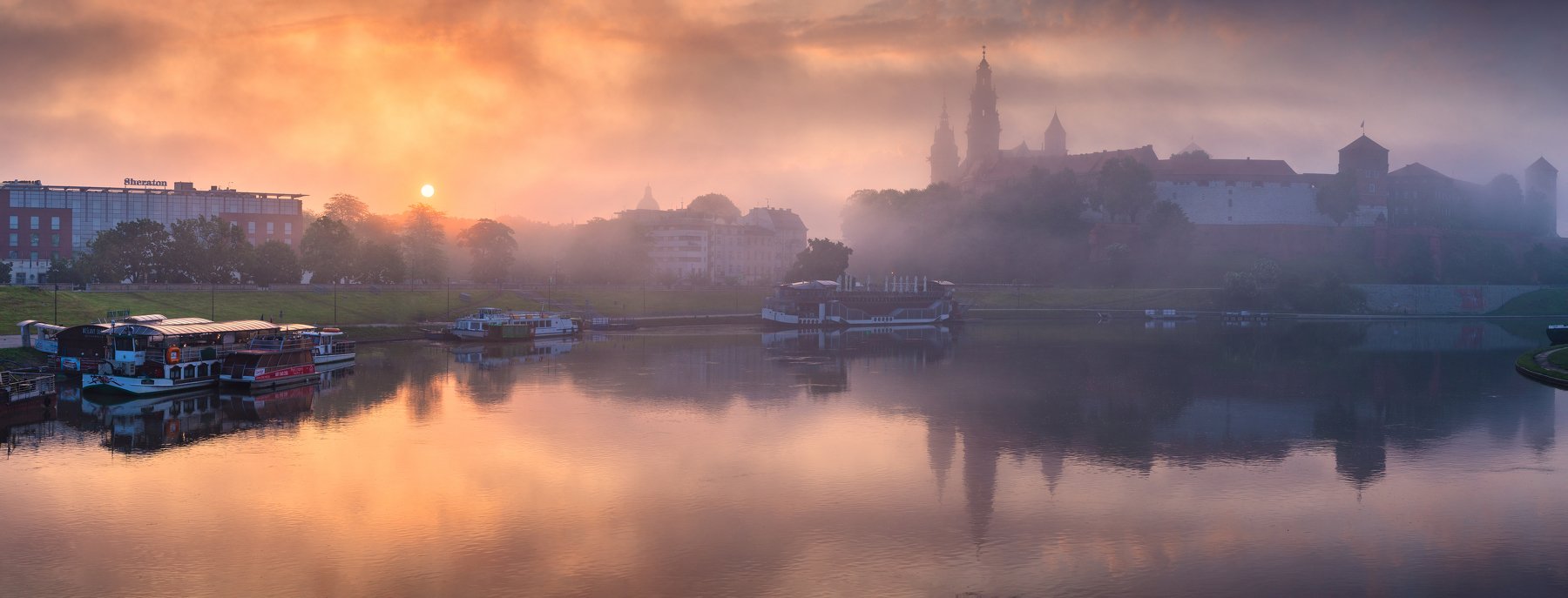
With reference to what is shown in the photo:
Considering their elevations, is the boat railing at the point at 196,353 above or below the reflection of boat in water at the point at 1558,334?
below

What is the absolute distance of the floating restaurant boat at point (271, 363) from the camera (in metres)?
53.8

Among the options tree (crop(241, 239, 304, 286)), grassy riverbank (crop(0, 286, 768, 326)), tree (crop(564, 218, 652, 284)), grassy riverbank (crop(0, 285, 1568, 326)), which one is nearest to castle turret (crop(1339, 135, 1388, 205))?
grassy riverbank (crop(0, 285, 1568, 326))

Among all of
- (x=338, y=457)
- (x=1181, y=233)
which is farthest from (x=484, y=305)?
(x=1181, y=233)

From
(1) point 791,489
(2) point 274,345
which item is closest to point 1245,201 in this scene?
(2) point 274,345

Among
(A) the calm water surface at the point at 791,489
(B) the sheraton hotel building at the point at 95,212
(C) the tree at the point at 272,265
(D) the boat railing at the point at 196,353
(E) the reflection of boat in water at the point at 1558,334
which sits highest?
(B) the sheraton hotel building at the point at 95,212

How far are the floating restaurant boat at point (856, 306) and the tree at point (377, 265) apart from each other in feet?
128

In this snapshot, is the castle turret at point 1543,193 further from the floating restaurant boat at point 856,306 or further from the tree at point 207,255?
the tree at point 207,255

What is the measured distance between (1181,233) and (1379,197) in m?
38.4

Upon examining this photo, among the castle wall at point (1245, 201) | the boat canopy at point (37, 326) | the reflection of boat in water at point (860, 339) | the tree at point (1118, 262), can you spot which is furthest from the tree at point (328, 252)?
the castle wall at point (1245, 201)

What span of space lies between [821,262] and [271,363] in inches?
3544

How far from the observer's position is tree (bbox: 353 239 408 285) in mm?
103875

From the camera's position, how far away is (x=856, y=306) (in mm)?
118750

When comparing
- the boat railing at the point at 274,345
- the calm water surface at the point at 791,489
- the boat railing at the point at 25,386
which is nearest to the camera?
the calm water surface at the point at 791,489

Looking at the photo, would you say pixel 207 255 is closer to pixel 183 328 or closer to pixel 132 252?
pixel 132 252
